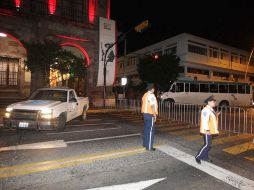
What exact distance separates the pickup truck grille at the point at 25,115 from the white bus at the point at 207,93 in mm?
16152

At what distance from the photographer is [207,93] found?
939 inches

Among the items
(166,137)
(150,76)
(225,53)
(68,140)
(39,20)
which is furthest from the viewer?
(225,53)

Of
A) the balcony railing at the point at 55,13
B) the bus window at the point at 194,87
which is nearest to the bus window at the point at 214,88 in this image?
the bus window at the point at 194,87

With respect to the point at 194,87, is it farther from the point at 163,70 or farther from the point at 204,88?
the point at 163,70

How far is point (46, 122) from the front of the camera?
7891mm

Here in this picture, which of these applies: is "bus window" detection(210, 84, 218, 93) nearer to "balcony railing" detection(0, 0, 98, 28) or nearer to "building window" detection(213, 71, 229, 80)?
"balcony railing" detection(0, 0, 98, 28)

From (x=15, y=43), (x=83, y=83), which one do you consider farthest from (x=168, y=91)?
(x=15, y=43)

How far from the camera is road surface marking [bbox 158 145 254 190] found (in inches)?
173

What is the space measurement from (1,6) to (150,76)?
76.3 feet

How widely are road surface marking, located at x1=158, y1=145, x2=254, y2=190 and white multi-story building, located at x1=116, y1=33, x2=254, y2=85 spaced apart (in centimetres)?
3213

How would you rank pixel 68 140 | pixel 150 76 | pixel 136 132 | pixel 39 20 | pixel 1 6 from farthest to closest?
pixel 150 76
pixel 39 20
pixel 1 6
pixel 136 132
pixel 68 140

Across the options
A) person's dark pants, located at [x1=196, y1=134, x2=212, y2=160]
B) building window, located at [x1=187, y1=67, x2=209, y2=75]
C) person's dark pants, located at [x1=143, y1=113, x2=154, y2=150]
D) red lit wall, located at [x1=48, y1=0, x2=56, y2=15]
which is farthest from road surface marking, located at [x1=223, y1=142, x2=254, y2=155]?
building window, located at [x1=187, y1=67, x2=209, y2=75]

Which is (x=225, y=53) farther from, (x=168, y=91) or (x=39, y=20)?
(x=39, y=20)

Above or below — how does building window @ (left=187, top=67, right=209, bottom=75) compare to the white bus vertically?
above
